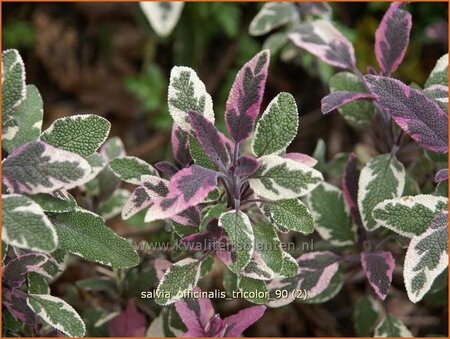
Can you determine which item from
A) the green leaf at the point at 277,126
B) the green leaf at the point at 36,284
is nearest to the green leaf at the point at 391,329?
the green leaf at the point at 277,126

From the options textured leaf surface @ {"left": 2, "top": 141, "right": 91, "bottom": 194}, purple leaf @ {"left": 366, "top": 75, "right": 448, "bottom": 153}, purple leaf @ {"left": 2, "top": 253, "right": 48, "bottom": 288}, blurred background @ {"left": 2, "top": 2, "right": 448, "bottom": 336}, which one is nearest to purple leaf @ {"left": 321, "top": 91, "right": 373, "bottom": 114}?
purple leaf @ {"left": 366, "top": 75, "right": 448, "bottom": 153}

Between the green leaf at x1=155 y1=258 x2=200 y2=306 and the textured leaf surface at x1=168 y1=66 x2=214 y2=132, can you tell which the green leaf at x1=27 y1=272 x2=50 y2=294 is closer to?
the green leaf at x1=155 y1=258 x2=200 y2=306

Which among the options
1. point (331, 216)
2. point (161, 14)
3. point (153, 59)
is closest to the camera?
point (331, 216)

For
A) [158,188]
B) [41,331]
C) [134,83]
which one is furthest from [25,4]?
[158,188]

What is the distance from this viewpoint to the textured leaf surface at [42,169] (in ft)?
2.99

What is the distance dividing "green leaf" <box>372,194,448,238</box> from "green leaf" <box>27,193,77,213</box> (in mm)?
507

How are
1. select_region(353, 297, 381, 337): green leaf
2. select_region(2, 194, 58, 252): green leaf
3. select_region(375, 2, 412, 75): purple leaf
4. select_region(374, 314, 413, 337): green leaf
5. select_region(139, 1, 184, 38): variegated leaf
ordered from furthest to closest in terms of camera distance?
select_region(139, 1, 184, 38): variegated leaf
select_region(353, 297, 381, 337): green leaf
select_region(374, 314, 413, 337): green leaf
select_region(375, 2, 412, 75): purple leaf
select_region(2, 194, 58, 252): green leaf

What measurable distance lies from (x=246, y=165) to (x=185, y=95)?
0.15 metres

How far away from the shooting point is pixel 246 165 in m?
1.01

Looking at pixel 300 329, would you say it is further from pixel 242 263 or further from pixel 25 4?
pixel 25 4

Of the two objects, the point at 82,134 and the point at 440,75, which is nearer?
the point at 82,134

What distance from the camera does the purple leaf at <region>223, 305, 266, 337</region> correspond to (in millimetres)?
1154

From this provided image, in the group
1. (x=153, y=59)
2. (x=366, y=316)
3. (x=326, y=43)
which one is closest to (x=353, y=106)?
(x=326, y=43)

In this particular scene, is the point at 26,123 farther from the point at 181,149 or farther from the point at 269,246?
the point at 269,246
